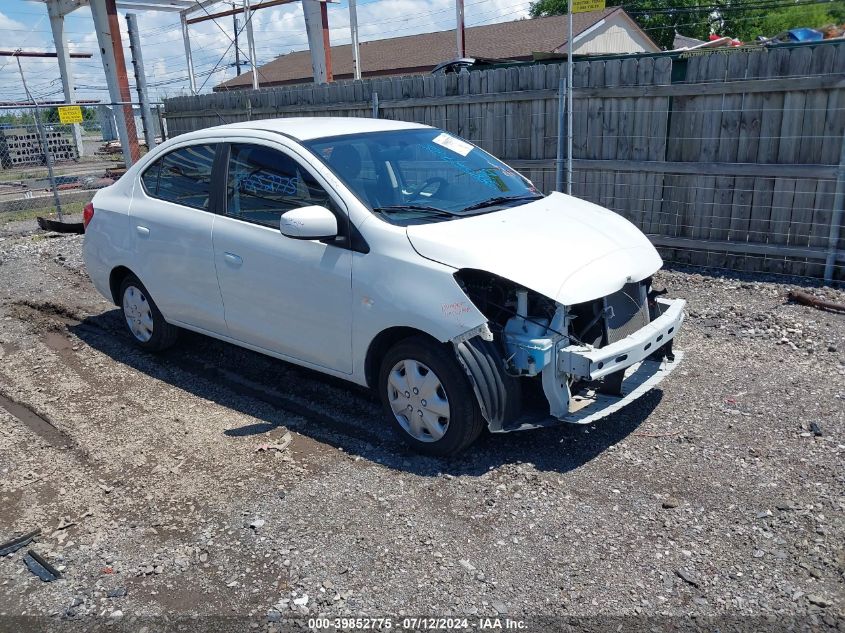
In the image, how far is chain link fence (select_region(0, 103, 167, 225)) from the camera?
47.3 feet

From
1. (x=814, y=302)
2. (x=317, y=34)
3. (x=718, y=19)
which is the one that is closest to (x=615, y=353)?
(x=814, y=302)

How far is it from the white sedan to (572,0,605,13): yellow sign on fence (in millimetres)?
2801

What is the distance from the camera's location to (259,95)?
44.2 ft

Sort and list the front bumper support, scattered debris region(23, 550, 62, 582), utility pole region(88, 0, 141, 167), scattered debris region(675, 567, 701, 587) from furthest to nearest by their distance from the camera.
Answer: utility pole region(88, 0, 141, 167), the front bumper support, scattered debris region(23, 550, 62, 582), scattered debris region(675, 567, 701, 587)

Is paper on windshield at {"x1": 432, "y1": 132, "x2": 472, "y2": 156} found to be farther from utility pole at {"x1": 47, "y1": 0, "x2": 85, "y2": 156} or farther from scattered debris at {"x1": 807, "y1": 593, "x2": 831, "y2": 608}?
utility pole at {"x1": 47, "y1": 0, "x2": 85, "y2": 156}

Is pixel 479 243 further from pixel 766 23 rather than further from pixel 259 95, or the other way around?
pixel 766 23

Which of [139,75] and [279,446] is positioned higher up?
[139,75]

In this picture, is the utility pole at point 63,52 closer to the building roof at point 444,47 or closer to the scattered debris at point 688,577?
the building roof at point 444,47

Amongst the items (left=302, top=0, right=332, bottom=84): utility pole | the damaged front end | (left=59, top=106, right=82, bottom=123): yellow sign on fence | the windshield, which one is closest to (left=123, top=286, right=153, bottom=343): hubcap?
the windshield

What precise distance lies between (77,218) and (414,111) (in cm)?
786

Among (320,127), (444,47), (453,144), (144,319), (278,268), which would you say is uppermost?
(444,47)

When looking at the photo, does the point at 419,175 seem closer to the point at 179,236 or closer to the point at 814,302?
the point at 179,236

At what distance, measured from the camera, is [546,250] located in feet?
13.5

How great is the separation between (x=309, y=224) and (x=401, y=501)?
66.5 inches
